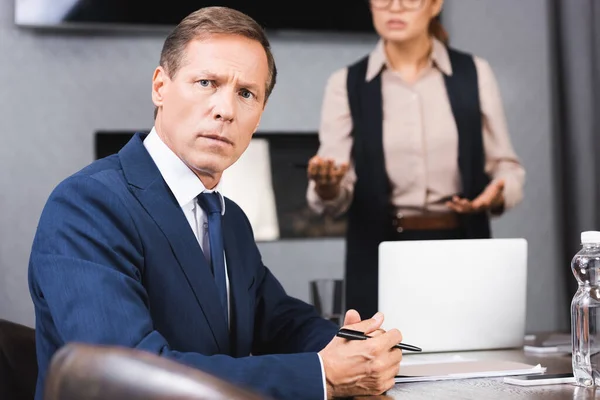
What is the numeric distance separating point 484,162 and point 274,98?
935mm

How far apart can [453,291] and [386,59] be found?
188cm

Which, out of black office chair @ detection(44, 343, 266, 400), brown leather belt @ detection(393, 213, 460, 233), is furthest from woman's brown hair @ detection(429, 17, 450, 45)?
black office chair @ detection(44, 343, 266, 400)

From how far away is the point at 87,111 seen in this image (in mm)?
3395

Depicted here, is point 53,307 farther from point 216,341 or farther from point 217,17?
point 217,17

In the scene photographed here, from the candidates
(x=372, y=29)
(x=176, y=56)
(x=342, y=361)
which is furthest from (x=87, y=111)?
(x=342, y=361)

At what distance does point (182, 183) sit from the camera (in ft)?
5.02

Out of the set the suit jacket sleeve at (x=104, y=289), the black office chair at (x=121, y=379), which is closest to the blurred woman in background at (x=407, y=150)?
the suit jacket sleeve at (x=104, y=289)

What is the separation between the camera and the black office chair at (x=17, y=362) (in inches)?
59.5

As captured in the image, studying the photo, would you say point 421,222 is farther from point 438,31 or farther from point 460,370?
point 460,370

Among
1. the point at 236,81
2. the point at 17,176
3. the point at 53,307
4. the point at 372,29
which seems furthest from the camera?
the point at 372,29

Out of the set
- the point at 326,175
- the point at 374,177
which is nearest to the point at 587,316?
the point at 374,177

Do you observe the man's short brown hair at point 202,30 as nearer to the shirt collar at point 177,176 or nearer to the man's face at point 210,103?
the man's face at point 210,103

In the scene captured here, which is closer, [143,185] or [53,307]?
[53,307]

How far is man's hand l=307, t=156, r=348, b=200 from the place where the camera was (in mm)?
3459
